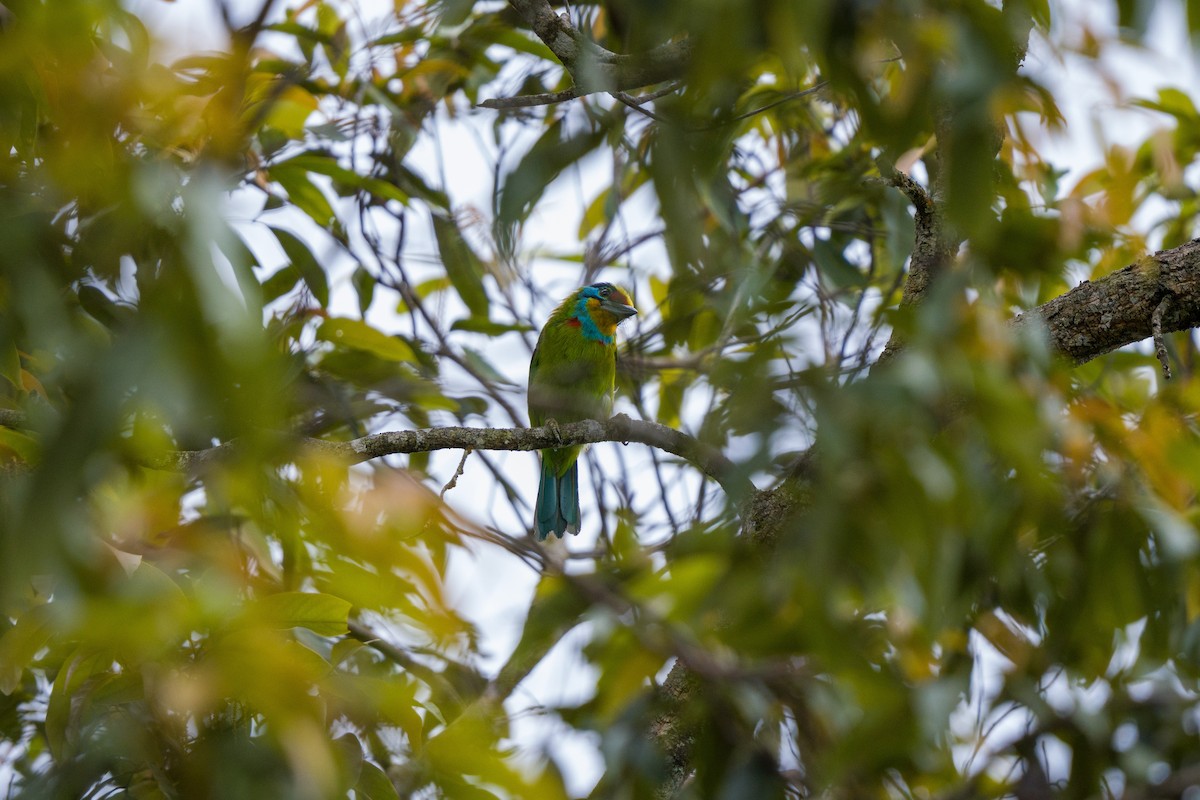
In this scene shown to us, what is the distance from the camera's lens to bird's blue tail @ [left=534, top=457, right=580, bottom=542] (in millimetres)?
4598

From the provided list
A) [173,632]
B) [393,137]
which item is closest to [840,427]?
[173,632]

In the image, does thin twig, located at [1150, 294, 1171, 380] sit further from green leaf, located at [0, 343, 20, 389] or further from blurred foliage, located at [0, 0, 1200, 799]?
green leaf, located at [0, 343, 20, 389]

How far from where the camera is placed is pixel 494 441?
9.25ft

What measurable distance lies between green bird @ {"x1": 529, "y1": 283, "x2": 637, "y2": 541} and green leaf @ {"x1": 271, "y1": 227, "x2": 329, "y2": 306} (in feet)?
5.12

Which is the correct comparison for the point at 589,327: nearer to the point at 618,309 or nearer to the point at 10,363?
the point at 618,309

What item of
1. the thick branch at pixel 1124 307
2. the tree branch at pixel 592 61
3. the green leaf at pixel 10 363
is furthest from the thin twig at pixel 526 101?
the thick branch at pixel 1124 307

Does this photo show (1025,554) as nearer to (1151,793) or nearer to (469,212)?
(1151,793)

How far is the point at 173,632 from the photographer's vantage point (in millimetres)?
1323

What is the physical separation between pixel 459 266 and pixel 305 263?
64 centimetres

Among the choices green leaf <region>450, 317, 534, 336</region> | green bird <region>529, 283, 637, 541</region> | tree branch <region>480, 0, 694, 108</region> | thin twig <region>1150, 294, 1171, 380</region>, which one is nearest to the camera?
tree branch <region>480, 0, 694, 108</region>

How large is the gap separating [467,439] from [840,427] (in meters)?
1.58

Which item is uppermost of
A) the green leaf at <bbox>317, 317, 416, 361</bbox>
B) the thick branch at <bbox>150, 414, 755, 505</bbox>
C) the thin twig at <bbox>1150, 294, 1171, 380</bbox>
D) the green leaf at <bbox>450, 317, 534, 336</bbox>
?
the green leaf at <bbox>450, 317, 534, 336</bbox>

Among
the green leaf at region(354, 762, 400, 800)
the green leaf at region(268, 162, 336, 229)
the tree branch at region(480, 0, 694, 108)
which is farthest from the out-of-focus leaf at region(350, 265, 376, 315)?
the green leaf at region(354, 762, 400, 800)

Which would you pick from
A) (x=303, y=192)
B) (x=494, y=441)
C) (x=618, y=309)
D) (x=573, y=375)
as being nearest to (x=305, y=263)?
(x=303, y=192)
